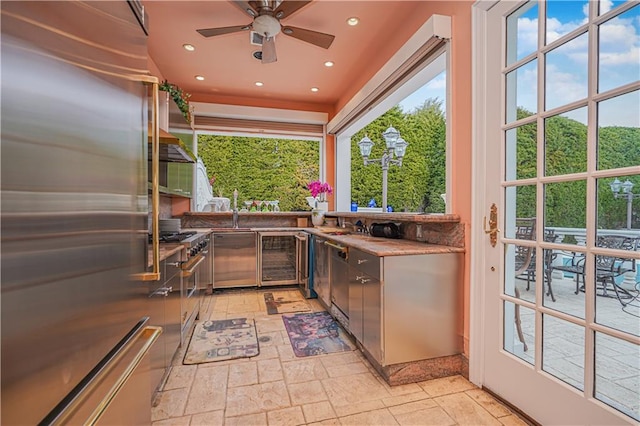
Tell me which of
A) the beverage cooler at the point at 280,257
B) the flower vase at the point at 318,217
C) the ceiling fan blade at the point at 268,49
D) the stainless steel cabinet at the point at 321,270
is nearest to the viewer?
the ceiling fan blade at the point at 268,49

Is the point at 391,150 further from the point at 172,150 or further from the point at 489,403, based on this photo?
the point at 489,403

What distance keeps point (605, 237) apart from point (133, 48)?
2.03 meters

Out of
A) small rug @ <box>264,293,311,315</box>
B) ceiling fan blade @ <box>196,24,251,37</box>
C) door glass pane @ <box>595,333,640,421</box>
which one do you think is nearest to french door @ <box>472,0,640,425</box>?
door glass pane @ <box>595,333,640,421</box>

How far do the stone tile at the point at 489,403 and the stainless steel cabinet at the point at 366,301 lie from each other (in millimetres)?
606

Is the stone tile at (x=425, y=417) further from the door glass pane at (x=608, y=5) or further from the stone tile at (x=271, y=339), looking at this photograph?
the door glass pane at (x=608, y=5)

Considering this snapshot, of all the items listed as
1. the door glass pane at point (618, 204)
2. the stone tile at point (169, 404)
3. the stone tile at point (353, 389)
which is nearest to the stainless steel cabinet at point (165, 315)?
the stone tile at point (169, 404)

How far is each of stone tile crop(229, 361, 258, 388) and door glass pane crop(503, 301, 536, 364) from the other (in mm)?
1663

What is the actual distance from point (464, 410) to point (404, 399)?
34 cm

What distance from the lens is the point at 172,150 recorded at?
282 centimetres

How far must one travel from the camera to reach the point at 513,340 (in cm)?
183

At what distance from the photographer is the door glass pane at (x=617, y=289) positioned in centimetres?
128

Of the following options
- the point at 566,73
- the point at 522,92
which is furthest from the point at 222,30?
the point at 566,73

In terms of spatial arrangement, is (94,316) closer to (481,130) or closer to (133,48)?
(133,48)

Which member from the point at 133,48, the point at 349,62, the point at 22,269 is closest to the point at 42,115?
the point at 22,269
